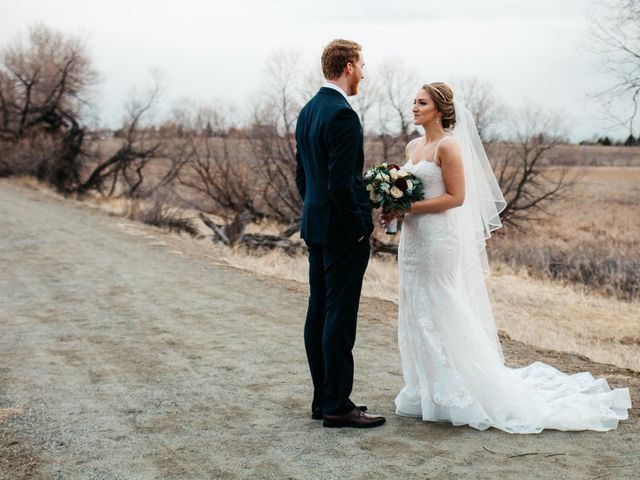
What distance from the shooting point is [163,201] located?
24.4 metres

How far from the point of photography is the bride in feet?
17.2

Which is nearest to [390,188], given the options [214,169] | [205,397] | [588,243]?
[205,397]

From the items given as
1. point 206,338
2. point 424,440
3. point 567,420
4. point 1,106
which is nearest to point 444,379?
point 424,440

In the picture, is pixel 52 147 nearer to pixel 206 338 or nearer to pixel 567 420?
pixel 206 338

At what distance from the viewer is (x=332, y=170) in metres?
4.69

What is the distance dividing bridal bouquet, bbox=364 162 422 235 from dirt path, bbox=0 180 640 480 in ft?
4.82

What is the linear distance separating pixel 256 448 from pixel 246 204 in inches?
873

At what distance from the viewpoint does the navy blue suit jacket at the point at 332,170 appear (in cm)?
468

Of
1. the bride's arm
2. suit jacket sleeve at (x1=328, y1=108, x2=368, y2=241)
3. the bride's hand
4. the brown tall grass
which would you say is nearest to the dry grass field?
the brown tall grass

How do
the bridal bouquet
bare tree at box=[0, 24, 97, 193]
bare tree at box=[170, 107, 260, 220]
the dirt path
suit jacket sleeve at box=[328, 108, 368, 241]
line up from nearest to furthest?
the dirt path
suit jacket sleeve at box=[328, 108, 368, 241]
the bridal bouquet
bare tree at box=[170, 107, 260, 220]
bare tree at box=[0, 24, 97, 193]

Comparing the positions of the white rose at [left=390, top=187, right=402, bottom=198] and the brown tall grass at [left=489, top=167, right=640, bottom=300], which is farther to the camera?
the brown tall grass at [left=489, top=167, right=640, bottom=300]

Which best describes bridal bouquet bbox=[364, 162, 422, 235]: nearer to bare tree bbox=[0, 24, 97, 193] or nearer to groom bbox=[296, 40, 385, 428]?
groom bbox=[296, 40, 385, 428]

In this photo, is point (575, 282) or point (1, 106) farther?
point (1, 106)

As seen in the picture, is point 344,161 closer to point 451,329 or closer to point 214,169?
point 451,329
